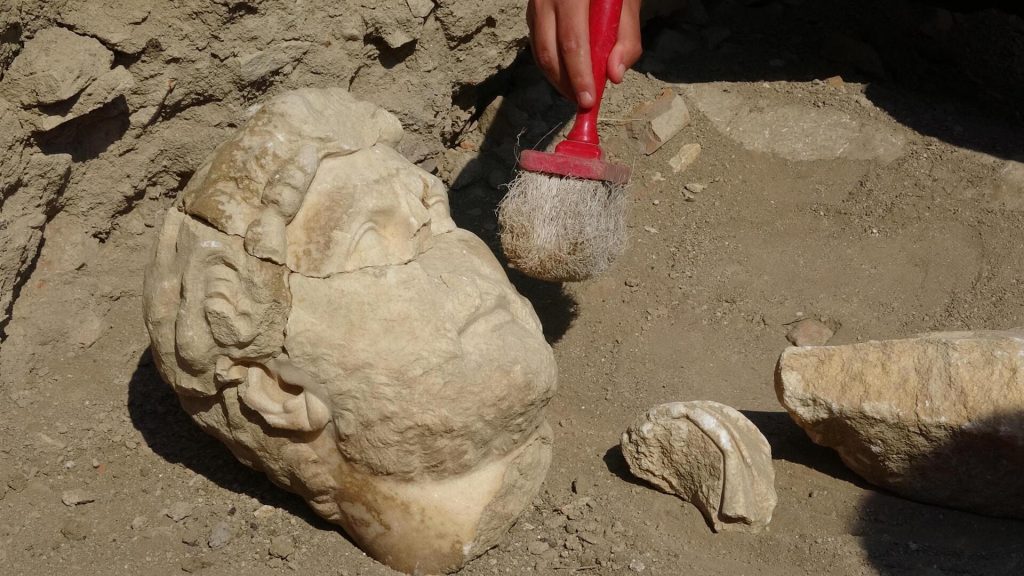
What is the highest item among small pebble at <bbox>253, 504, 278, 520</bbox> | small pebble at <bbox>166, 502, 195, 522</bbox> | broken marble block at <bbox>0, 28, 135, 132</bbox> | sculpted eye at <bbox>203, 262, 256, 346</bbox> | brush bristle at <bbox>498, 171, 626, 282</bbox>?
broken marble block at <bbox>0, 28, 135, 132</bbox>

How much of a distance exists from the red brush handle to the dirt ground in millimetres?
975

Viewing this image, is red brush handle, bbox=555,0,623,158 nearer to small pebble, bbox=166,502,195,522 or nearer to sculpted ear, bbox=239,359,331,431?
sculpted ear, bbox=239,359,331,431

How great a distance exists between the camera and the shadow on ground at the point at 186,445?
3.44 metres

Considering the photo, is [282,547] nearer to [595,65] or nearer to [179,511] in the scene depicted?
[179,511]

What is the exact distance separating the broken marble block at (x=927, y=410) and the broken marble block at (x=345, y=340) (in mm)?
847

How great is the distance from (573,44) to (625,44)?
226 mm

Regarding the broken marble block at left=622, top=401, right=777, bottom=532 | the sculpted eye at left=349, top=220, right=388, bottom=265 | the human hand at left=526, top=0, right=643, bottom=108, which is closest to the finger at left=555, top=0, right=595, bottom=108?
the human hand at left=526, top=0, right=643, bottom=108

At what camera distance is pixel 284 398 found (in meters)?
2.97

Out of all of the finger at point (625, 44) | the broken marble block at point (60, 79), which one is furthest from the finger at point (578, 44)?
the broken marble block at point (60, 79)

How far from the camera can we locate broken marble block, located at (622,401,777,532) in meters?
3.24

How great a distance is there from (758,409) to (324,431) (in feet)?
5.39

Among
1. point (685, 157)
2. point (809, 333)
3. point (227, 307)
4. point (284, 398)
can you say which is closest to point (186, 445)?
point (284, 398)

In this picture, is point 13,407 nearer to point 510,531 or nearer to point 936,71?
point 510,531

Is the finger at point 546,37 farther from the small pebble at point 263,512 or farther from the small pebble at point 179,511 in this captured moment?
the small pebble at point 179,511
